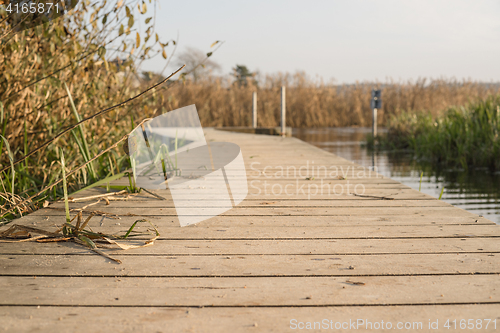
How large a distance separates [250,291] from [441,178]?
4525 mm

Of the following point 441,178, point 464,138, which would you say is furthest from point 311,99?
point 441,178

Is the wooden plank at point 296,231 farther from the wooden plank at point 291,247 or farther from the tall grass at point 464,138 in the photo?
the tall grass at point 464,138

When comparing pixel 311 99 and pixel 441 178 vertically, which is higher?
pixel 311 99

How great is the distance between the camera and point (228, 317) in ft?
2.90

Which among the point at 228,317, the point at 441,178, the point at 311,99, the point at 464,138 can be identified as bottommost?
the point at 441,178

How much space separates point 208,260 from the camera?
121cm

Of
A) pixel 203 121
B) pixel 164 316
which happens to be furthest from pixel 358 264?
pixel 203 121

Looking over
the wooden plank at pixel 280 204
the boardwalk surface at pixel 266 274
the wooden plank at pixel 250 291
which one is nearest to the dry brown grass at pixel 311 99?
the wooden plank at pixel 280 204

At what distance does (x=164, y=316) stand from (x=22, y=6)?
1.72 meters

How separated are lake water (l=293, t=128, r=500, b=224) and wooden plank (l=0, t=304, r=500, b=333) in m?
2.46

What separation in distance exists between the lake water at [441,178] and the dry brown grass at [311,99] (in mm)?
3839

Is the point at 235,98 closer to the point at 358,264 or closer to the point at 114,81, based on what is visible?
the point at 114,81

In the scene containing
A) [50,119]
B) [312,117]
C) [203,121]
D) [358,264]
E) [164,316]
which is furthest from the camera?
[312,117]

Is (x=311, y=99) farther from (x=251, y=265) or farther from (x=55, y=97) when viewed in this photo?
(x=251, y=265)
